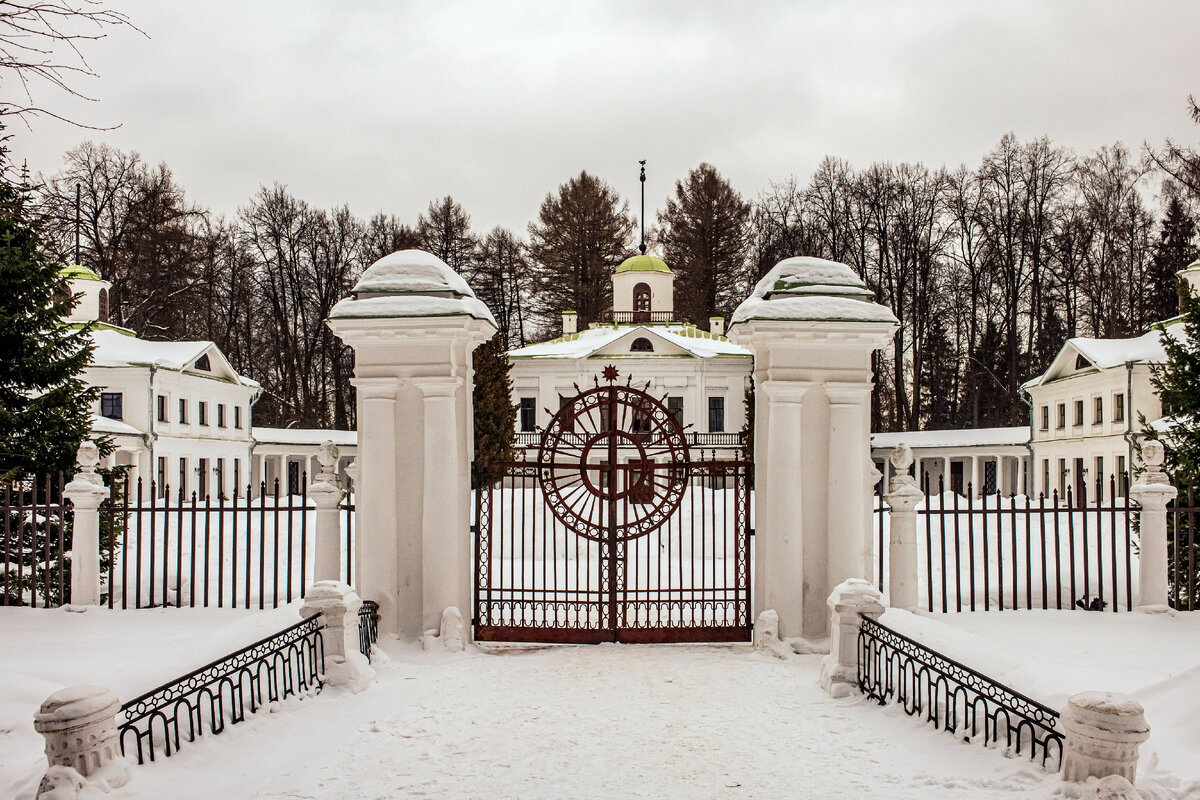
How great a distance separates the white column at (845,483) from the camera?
25.5 ft

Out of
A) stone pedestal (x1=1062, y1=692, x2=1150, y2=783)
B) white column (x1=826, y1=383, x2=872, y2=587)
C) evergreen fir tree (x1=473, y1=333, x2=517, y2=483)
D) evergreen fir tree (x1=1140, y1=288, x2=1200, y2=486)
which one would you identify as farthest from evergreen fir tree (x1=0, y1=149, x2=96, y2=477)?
evergreen fir tree (x1=473, y1=333, x2=517, y2=483)

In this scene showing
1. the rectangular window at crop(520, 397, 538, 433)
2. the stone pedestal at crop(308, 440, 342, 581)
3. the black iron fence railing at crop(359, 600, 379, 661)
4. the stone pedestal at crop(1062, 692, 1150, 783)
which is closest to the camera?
the stone pedestal at crop(1062, 692, 1150, 783)

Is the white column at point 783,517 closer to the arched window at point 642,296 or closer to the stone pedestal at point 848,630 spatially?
the stone pedestal at point 848,630

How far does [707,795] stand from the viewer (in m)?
4.53

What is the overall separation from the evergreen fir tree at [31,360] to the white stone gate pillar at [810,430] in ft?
24.0

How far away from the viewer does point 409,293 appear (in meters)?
7.77

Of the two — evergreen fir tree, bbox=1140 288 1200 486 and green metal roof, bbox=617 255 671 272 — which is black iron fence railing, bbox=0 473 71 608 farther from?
green metal roof, bbox=617 255 671 272

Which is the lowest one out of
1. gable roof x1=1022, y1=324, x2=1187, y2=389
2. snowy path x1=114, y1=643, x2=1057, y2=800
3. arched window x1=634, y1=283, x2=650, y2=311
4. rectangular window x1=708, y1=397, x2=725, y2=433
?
snowy path x1=114, y1=643, x2=1057, y2=800

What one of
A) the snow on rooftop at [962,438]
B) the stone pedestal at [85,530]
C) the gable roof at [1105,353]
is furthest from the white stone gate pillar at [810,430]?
the snow on rooftop at [962,438]

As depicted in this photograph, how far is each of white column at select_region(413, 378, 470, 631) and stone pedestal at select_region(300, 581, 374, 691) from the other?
121cm

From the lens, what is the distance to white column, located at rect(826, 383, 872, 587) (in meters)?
7.77

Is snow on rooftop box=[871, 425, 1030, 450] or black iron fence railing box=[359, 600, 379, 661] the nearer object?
black iron fence railing box=[359, 600, 379, 661]

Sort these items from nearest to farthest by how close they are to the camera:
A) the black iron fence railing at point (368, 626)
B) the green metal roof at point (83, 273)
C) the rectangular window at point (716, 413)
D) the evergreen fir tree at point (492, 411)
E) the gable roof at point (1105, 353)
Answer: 1. the black iron fence railing at point (368, 626)
2. the evergreen fir tree at point (492, 411)
3. the gable roof at point (1105, 353)
4. the green metal roof at point (83, 273)
5. the rectangular window at point (716, 413)

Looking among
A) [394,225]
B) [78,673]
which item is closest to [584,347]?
[394,225]
